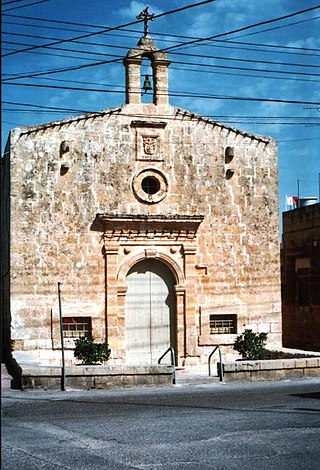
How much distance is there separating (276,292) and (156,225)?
413 centimetres

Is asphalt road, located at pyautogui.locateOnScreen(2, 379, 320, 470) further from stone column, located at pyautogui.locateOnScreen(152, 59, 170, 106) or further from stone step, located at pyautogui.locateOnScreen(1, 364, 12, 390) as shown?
stone column, located at pyautogui.locateOnScreen(152, 59, 170, 106)

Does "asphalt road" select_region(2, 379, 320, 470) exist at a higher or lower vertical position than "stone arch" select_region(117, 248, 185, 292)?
lower

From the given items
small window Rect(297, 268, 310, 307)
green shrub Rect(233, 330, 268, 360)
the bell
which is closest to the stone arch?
green shrub Rect(233, 330, 268, 360)

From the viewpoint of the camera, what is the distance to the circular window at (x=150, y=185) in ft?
64.0

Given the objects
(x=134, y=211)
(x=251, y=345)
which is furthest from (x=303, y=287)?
(x=134, y=211)

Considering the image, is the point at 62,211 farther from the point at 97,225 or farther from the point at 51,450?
the point at 51,450

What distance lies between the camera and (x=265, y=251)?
20.5 m

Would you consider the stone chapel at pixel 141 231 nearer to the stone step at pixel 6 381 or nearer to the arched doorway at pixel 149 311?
the arched doorway at pixel 149 311

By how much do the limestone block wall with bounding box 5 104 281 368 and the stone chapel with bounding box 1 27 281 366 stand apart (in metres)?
0.03

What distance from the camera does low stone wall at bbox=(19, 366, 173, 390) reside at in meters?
14.6

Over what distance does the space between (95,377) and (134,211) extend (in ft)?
19.4

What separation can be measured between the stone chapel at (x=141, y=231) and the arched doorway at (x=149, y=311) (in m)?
0.03

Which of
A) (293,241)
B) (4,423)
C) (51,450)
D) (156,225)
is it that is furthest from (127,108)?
(51,450)

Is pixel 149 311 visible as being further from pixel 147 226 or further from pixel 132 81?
pixel 132 81
